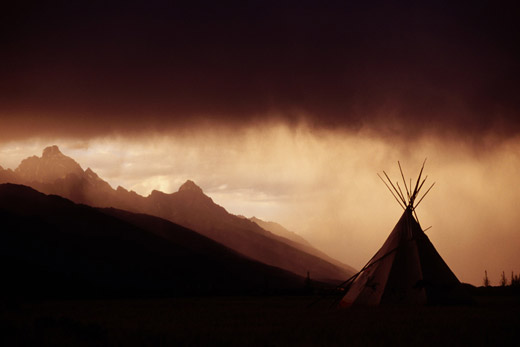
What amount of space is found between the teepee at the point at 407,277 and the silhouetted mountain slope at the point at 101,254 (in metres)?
79.2

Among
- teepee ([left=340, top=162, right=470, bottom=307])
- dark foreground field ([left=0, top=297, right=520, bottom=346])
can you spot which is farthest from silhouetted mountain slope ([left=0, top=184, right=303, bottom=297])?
dark foreground field ([left=0, top=297, right=520, bottom=346])

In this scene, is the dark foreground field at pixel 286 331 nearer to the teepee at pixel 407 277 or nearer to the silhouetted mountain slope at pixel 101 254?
the teepee at pixel 407 277

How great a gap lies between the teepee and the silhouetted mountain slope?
260 ft

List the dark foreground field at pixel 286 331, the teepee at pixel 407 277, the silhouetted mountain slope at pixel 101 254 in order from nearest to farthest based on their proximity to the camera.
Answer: the dark foreground field at pixel 286 331
the teepee at pixel 407 277
the silhouetted mountain slope at pixel 101 254

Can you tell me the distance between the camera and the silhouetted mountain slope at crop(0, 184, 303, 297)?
112812 mm

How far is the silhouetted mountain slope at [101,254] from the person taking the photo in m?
113

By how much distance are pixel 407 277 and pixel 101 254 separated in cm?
11984

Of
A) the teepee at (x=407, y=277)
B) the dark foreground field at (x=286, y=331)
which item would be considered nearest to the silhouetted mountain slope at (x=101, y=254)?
the teepee at (x=407, y=277)

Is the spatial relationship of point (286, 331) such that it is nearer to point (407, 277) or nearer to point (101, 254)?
point (407, 277)

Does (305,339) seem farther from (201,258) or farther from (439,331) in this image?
(201,258)

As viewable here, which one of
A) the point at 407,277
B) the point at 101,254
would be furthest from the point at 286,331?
the point at 101,254

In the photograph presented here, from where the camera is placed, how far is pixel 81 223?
143750mm

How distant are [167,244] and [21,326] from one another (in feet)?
481

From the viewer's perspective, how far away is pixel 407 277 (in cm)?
2039
